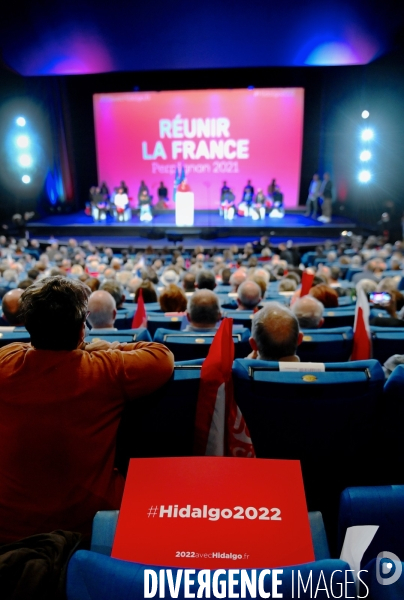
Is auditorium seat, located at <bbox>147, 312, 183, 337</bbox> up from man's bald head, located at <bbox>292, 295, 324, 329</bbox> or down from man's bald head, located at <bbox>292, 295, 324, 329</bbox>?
down

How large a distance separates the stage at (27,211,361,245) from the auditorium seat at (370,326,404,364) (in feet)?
30.6

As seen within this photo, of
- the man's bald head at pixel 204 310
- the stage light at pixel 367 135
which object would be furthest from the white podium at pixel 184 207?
the man's bald head at pixel 204 310

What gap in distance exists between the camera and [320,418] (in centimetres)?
162

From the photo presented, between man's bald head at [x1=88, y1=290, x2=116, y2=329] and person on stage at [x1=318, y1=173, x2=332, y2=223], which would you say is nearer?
man's bald head at [x1=88, y1=290, x2=116, y2=329]

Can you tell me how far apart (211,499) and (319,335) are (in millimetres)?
1759

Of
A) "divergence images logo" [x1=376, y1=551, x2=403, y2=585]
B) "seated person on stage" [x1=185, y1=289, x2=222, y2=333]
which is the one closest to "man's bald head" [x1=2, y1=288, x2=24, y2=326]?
"seated person on stage" [x1=185, y1=289, x2=222, y2=333]

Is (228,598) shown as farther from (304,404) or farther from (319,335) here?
(319,335)

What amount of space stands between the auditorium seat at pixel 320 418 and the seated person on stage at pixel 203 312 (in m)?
1.21

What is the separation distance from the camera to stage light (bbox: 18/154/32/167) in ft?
41.8

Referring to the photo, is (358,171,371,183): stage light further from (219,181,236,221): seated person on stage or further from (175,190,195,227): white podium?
(175,190,195,227): white podium

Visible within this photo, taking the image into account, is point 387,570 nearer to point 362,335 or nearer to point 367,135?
point 362,335

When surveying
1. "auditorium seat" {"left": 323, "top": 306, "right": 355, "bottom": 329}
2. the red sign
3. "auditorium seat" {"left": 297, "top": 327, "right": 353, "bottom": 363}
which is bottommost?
"auditorium seat" {"left": 323, "top": 306, "right": 355, "bottom": 329}

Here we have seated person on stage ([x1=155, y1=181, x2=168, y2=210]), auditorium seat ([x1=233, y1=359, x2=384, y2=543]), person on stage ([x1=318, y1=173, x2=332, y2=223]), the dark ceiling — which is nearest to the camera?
auditorium seat ([x1=233, y1=359, x2=384, y2=543])

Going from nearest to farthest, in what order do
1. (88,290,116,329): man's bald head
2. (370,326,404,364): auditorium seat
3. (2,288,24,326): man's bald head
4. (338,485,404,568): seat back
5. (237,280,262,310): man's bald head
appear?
(338,485,404,568): seat back < (370,326,404,364): auditorium seat < (88,290,116,329): man's bald head < (2,288,24,326): man's bald head < (237,280,262,310): man's bald head
